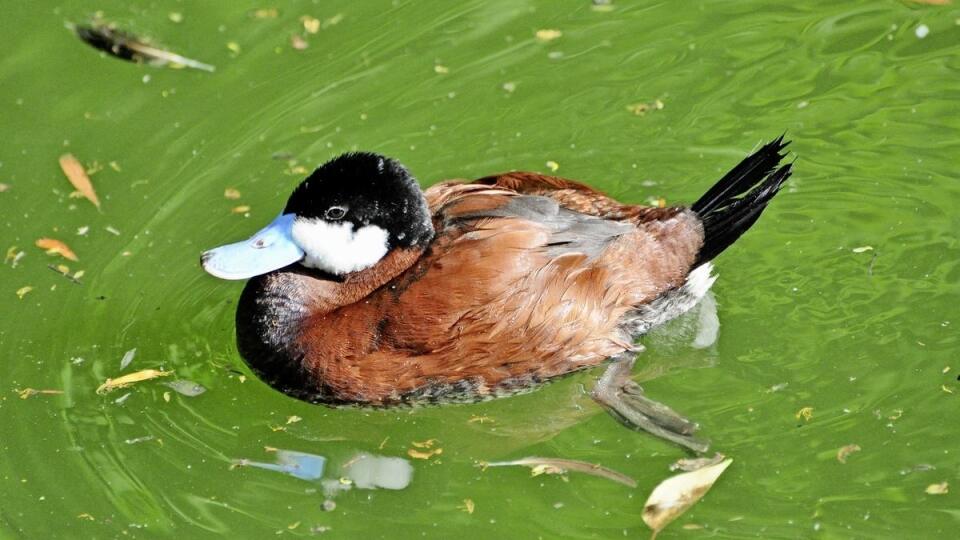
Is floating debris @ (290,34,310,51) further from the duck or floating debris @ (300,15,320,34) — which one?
the duck

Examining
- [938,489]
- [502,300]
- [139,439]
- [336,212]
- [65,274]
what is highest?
[336,212]

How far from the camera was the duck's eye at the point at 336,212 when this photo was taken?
539 cm

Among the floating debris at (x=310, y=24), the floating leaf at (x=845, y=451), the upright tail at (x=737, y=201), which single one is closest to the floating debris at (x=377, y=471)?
the upright tail at (x=737, y=201)

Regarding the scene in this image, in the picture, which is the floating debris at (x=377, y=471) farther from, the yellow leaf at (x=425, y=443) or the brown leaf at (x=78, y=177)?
the brown leaf at (x=78, y=177)

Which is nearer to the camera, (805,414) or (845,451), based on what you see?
(845,451)

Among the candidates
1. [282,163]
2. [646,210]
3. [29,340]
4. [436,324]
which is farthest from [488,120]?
[29,340]

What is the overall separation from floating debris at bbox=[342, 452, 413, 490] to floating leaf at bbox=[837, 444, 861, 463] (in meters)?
1.55

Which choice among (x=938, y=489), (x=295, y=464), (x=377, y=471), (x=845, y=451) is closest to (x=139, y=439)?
(x=295, y=464)

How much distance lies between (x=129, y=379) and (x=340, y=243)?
1046 millimetres

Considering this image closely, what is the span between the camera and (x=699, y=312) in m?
5.87

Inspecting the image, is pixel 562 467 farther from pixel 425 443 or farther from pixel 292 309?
pixel 292 309

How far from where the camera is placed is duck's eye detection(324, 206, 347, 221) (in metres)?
5.39

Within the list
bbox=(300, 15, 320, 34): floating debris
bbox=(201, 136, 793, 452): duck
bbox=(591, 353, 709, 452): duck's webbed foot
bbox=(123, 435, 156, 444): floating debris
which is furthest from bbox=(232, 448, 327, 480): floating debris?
bbox=(300, 15, 320, 34): floating debris

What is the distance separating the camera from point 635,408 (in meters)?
5.42
